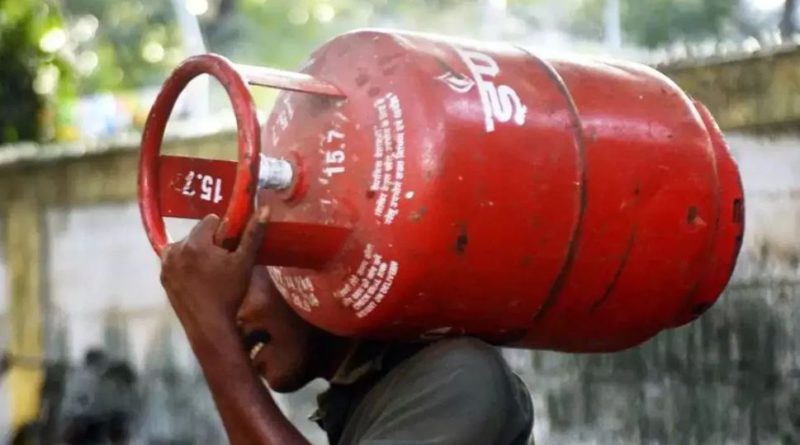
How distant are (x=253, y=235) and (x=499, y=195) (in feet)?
0.91

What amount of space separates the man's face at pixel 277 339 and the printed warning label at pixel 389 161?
284 mm

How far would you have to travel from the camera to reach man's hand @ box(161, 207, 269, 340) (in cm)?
133

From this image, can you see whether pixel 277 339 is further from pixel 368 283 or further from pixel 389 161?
pixel 389 161

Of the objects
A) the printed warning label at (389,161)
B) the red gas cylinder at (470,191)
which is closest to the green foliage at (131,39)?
the red gas cylinder at (470,191)

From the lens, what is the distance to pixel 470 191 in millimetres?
1305

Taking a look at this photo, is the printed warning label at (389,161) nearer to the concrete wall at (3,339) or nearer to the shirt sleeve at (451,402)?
the shirt sleeve at (451,402)

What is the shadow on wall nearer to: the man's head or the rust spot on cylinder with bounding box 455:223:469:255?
the man's head

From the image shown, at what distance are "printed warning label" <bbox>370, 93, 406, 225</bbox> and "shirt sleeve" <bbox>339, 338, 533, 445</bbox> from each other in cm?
18

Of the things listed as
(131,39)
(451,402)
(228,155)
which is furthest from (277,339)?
(131,39)

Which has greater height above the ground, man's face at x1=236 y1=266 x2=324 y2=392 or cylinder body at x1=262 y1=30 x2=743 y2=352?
cylinder body at x1=262 y1=30 x2=743 y2=352

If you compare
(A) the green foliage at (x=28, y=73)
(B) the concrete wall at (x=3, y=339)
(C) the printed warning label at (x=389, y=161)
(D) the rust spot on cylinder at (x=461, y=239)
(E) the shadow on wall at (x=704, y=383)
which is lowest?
(B) the concrete wall at (x=3, y=339)

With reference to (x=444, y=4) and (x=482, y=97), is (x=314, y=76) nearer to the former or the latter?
(x=482, y=97)

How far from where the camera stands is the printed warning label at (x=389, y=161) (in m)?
1.30

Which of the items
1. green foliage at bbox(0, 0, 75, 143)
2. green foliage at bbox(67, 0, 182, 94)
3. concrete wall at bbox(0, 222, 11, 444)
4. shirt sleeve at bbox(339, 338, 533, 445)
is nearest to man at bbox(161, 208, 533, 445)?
shirt sleeve at bbox(339, 338, 533, 445)
